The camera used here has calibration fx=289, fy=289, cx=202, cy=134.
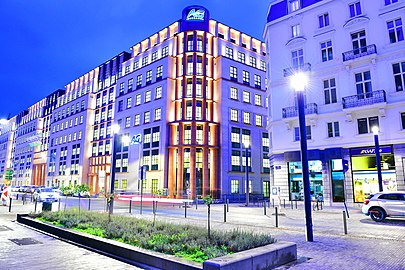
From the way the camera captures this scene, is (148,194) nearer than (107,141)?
Yes

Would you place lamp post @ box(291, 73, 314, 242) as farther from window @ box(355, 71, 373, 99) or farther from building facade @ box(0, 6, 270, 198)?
building facade @ box(0, 6, 270, 198)

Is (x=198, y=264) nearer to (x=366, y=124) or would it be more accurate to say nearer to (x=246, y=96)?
(x=366, y=124)

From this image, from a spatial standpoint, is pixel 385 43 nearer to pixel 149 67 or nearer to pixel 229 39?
pixel 229 39

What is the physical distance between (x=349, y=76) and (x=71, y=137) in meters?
62.4

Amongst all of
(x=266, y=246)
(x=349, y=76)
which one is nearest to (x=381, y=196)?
(x=266, y=246)

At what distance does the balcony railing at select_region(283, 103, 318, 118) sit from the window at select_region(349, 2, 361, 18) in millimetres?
9058

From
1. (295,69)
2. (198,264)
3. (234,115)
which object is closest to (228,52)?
(234,115)

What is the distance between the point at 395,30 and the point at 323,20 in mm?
6708

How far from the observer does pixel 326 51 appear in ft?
92.9

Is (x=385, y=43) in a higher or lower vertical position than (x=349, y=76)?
higher

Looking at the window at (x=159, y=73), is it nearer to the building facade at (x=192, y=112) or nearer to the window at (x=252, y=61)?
the building facade at (x=192, y=112)

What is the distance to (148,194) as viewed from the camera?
43531mm

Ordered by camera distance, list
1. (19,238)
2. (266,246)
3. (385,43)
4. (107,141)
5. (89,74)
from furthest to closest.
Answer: (89,74), (107,141), (385,43), (19,238), (266,246)

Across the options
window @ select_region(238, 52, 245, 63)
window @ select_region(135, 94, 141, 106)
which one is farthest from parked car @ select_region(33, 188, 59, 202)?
window @ select_region(238, 52, 245, 63)
